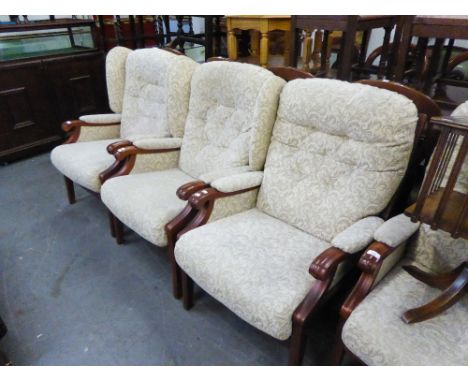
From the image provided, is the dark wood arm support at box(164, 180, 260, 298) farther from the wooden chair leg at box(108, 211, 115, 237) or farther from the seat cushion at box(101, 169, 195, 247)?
the wooden chair leg at box(108, 211, 115, 237)

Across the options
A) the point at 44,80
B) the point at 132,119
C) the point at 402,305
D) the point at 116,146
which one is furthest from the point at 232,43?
the point at 402,305

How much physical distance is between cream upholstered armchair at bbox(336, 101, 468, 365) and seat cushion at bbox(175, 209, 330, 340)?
20cm

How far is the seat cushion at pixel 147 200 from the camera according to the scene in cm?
165

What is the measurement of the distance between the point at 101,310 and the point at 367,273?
125 cm

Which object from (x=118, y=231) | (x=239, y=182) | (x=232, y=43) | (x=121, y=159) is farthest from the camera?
(x=232, y=43)

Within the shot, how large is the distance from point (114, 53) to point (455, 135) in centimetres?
228

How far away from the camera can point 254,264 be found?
1333mm

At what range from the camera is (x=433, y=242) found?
134cm

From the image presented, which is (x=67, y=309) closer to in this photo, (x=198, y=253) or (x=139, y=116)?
(x=198, y=253)

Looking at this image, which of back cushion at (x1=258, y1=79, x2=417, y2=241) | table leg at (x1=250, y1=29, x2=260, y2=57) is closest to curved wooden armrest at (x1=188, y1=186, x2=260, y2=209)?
back cushion at (x1=258, y1=79, x2=417, y2=241)

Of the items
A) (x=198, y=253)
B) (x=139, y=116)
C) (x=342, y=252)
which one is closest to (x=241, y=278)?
(x=198, y=253)

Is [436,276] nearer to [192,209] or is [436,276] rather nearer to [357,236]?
[357,236]

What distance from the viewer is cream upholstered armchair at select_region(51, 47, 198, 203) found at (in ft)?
6.85

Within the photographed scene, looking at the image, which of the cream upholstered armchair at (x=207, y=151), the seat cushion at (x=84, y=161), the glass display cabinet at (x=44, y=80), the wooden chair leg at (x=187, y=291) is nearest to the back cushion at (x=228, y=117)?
the cream upholstered armchair at (x=207, y=151)
